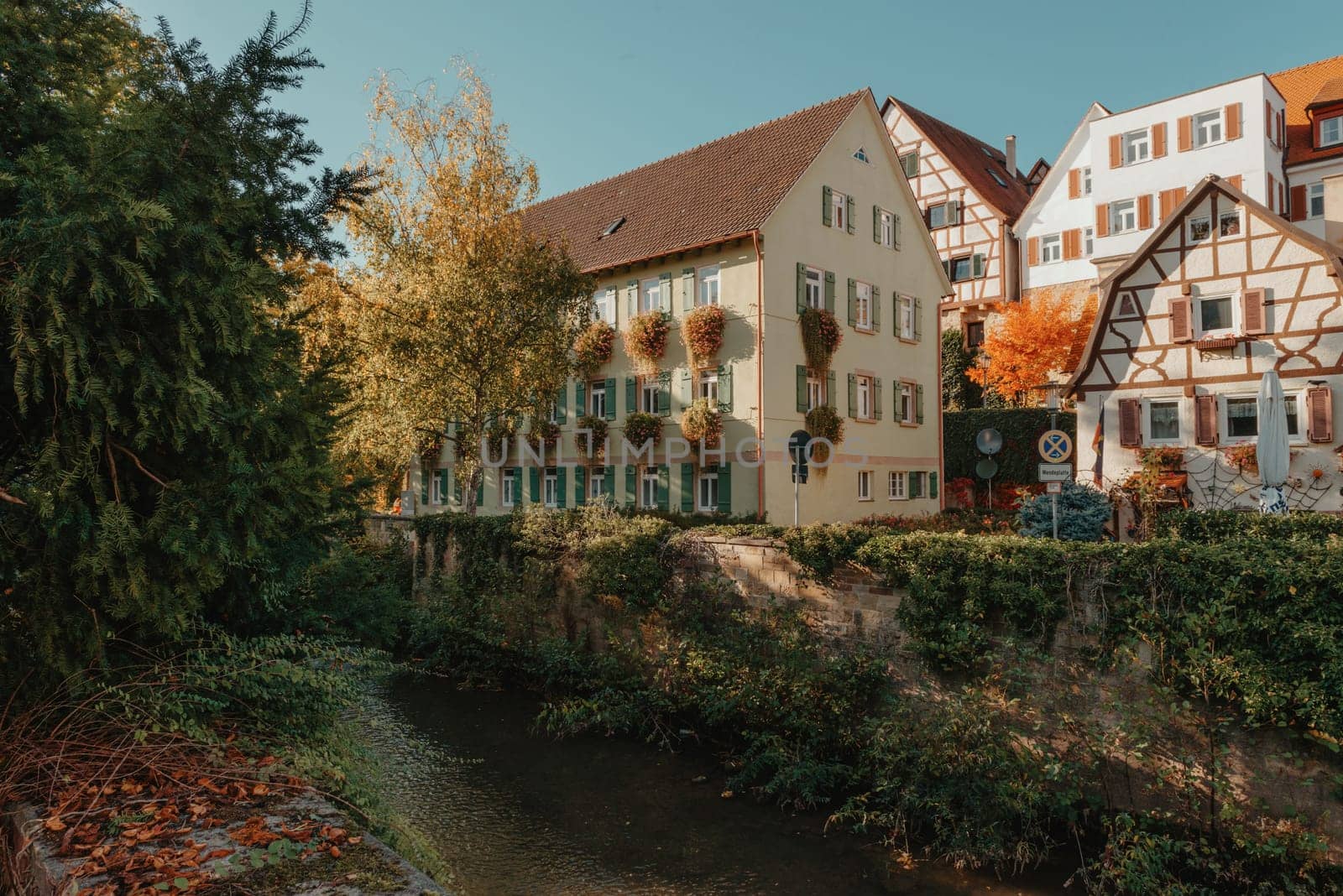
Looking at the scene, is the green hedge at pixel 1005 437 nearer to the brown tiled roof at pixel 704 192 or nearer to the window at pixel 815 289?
the window at pixel 815 289

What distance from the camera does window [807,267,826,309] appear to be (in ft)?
67.1

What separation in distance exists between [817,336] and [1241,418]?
936cm

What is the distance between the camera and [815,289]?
20.7 metres

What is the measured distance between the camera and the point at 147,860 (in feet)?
11.4

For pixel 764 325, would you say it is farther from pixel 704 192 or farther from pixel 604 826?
pixel 604 826

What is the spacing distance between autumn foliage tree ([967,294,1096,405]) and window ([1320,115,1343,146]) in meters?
8.21

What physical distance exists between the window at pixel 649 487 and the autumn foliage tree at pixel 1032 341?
15.7 m

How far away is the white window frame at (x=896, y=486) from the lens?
75.0ft

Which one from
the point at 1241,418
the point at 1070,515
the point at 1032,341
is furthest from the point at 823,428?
the point at 1032,341

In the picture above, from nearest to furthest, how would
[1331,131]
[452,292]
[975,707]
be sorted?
[975,707] → [452,292] → [1331,131]

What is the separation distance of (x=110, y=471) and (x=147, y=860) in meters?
2.01

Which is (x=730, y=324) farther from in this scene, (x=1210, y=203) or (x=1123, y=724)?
(x=1123, y=724)

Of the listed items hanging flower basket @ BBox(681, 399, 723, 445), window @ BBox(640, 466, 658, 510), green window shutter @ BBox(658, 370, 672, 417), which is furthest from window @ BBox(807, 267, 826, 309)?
window @ BBox(640, 466, 658, 510)

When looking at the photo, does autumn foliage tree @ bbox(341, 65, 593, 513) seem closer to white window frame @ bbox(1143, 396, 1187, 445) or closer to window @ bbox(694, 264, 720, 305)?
window @ bbox(694, 264, 720, 305)
